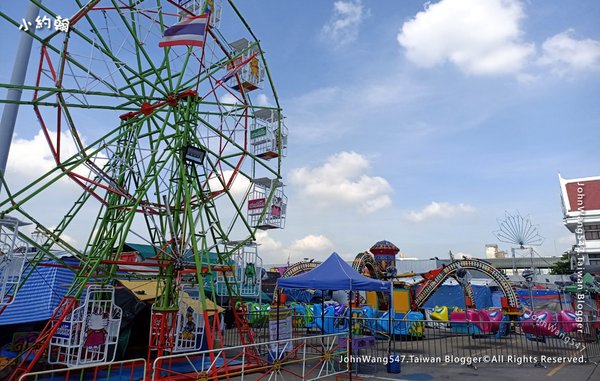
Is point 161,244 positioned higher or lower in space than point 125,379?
higher

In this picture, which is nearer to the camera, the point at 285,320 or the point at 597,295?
the point at 285,320

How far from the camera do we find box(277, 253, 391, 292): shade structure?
12.0 metres

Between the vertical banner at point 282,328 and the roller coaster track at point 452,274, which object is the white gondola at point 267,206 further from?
the roller coaster track at point 452,274

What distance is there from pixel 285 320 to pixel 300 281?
132 cm

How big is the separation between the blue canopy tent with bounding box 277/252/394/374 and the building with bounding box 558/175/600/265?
47280mm

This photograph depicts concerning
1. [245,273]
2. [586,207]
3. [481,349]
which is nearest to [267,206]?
[245,273]

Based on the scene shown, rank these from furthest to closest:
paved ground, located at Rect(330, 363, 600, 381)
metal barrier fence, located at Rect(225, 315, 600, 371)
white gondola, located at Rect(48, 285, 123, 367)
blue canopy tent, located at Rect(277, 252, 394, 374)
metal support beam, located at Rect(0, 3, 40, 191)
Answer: metal barrier fence, located at Rect(225, 315, 600, 371), blue canopy tent, located at Rect(277, 252, 394, 374), paved ground, located at Rect(330, 363, 600, 381), white gondola, located at Rect(48, 285, 123, 367), metal support beam, located at Rect(0, 3, 40, 191)

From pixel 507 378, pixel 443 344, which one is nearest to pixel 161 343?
pixel 507 378

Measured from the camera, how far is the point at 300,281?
12.6 metres

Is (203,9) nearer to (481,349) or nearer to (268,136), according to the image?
(268,136)

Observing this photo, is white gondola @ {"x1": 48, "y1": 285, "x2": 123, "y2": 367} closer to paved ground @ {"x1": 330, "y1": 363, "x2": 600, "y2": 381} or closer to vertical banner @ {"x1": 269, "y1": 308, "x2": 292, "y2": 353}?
vertical banner @ {"x1": 269, "y1": 308, "x2": 292, "y2": 353}

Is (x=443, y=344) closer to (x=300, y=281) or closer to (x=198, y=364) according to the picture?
(x=300, y=281)

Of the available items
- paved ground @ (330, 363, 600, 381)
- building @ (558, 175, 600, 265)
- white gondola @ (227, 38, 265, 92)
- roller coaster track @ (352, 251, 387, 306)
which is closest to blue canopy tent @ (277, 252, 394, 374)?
paved ground @ (330, 363, 600, 381)

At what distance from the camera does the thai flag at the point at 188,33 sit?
11539 mm
